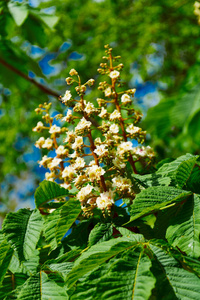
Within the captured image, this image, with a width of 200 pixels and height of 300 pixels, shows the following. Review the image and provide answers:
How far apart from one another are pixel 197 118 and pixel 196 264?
1.15m

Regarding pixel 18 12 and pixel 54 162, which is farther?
pixel 18 12

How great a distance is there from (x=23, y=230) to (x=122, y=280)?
1.30 ft

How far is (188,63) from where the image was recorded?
6.65 meters

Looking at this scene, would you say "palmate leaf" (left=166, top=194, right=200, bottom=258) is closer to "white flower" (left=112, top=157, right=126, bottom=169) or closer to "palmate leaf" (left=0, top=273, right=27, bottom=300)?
"white flower" (left=112, top=157, right=126, bottom=169)

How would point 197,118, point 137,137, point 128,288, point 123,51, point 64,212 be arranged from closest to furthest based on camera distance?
point 128,288, point 64,212, point 137,137, point 197,118, point 123,51

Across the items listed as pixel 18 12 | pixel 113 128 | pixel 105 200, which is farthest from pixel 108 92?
pixel 18 12

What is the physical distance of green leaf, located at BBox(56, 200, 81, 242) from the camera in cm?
77

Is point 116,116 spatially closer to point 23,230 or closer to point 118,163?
point 118,163

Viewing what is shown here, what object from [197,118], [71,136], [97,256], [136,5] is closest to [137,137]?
[71,136]

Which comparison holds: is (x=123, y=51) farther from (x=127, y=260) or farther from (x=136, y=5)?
(x=127, y=260)

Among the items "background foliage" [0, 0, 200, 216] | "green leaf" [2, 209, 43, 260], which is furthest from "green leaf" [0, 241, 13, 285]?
"background foliage" [0, 0, 200, 216]

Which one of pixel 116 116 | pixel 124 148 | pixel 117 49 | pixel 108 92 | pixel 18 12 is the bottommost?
pixel 124 148

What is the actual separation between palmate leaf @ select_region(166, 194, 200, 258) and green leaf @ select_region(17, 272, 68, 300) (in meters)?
0.25

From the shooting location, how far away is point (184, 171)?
0.76 m
